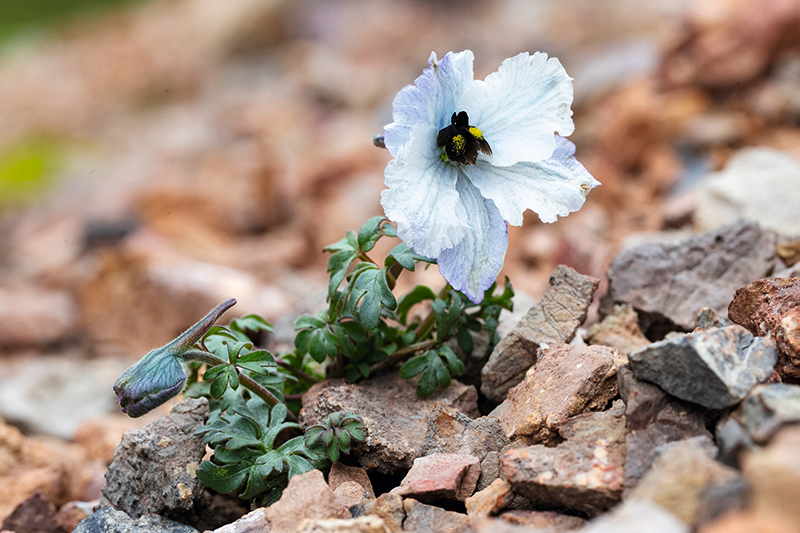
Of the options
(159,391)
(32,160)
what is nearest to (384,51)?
(32,160)

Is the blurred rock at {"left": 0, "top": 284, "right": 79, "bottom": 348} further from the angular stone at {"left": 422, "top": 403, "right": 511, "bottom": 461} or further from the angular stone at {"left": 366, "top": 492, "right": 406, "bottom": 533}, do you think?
the angular stone at {"left": 366, "top": 492, "right": 406, "bottom": 533}

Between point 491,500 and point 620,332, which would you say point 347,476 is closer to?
point 491,500

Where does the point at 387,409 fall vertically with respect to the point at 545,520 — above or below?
above

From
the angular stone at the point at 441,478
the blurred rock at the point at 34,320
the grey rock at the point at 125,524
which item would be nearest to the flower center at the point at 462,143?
the angular stone at the point at 441,478

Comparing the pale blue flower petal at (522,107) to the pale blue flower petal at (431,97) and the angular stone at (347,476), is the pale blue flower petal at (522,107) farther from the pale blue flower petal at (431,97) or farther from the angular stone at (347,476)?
the angular stone at (347,476)

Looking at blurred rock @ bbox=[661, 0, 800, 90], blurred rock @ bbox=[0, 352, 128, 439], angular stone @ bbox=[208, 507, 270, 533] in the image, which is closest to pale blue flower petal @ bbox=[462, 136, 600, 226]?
angular stone @ bbox=[208, 507, 270, 533]

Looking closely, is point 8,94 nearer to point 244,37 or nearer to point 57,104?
point 57,104


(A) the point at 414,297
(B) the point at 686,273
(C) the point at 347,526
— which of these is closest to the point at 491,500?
(C) the point at 347,526
